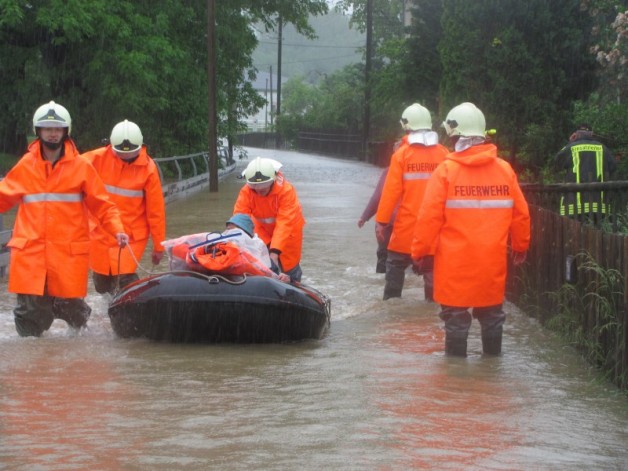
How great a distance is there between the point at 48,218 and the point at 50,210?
0.06 m

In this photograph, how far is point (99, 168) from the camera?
10.6m

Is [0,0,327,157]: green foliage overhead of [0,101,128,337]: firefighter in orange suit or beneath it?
overhead

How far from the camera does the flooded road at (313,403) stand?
6.10 meters

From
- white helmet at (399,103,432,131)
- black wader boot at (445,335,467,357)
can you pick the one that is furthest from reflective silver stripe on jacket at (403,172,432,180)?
black wader boot at (445,335,467,357)

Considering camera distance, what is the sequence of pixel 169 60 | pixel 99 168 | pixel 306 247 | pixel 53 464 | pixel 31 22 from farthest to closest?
pixel 169 60 < pixel 31 22 < pixel 306 247 < pixel 99 168 < pixel 53 464

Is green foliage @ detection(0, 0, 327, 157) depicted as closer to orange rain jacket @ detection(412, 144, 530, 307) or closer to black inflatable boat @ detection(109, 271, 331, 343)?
black inflatable boat @ detection(109, 271, 331, 343)

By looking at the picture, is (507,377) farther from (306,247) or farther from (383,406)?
(306,247)

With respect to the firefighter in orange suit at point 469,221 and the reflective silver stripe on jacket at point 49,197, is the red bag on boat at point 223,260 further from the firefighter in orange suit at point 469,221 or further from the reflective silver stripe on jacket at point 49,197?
the firefighter in orange suit at point 469,221

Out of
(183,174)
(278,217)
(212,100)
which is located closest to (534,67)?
(212,100)

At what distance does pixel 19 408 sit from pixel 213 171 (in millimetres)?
25835

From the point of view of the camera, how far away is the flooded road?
610 centimetres

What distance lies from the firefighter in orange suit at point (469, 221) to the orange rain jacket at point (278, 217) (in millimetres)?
2030

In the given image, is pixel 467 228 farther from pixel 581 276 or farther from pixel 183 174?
pixel 183 174

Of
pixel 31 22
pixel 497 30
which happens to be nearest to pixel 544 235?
pixel 497 30
